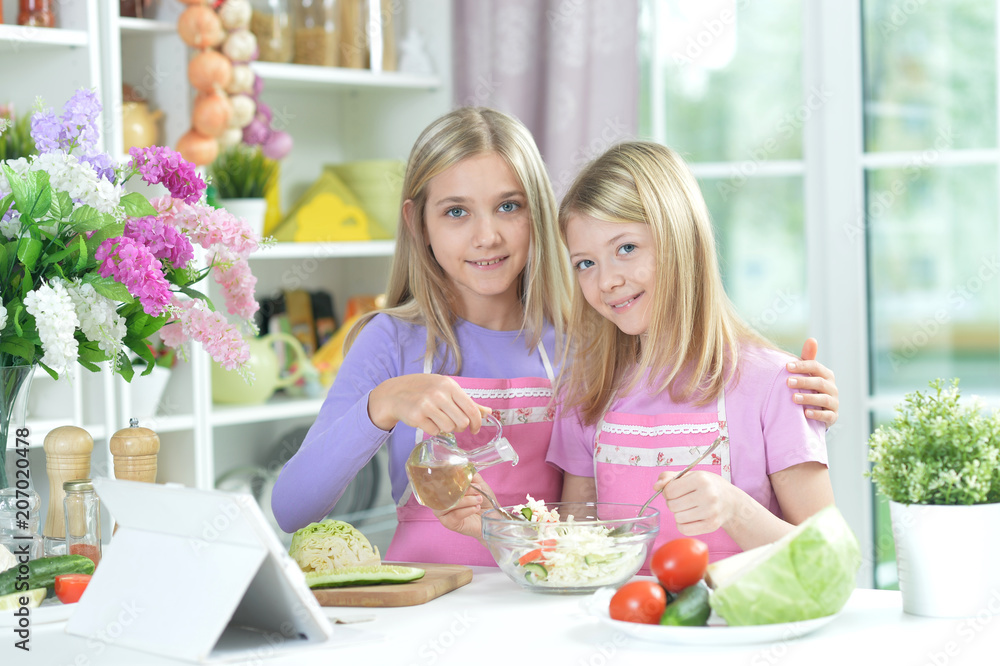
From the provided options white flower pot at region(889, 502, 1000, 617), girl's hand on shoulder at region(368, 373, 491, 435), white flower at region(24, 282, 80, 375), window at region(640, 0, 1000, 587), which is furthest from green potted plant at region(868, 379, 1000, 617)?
window at region(640, 0, 1000, 587)

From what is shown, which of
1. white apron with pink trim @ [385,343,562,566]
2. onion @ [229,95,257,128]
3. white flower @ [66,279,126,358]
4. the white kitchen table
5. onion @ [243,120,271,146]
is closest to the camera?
the white kitchen table

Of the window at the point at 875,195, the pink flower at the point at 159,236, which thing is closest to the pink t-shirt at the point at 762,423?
the pink flower at the point at 159,236

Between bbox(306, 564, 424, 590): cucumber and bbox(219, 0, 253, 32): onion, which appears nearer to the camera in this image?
bbox(306, 564, 424, 590): cucumber

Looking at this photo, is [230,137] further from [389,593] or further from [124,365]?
[389,593]

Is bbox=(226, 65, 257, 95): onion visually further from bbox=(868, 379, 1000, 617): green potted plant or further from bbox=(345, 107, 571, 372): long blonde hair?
bbox=(868, 379, 1000, 617): green potted plant

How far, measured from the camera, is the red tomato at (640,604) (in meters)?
0.98

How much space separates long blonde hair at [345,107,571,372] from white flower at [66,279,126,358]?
2.00 feet

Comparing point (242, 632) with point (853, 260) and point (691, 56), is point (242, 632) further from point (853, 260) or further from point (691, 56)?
point (691, 56)

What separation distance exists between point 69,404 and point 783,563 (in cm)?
171

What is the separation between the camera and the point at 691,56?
8.56 feet

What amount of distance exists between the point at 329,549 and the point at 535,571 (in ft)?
0.90

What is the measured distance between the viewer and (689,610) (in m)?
0.97

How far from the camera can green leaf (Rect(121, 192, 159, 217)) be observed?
46.4 inches

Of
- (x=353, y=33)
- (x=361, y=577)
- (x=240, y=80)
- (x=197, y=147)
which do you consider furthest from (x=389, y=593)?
(x=353, y=33)
